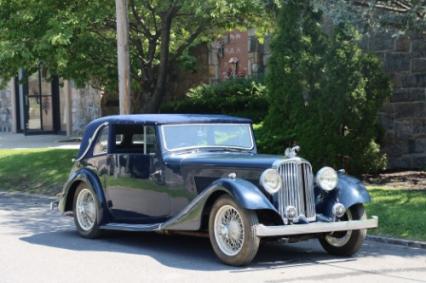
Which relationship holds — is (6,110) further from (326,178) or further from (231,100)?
(326,178)

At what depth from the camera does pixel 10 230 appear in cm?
1150

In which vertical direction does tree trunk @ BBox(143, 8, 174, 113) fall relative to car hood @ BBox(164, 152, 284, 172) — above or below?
above

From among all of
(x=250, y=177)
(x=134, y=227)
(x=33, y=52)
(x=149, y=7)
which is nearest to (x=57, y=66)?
(x=33, y=52)

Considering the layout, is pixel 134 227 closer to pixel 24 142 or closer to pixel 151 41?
pixel 151 41

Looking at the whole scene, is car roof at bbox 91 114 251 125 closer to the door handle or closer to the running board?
the door handle

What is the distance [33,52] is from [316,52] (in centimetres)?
557

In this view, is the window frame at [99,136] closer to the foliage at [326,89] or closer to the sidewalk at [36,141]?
the foliage at [326,89]

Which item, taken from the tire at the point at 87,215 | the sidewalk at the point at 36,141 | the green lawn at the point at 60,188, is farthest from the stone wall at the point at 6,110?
the tire at the point at 87,215

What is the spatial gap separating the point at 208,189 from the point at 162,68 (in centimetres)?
898

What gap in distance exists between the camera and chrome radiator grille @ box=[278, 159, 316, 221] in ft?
28.5

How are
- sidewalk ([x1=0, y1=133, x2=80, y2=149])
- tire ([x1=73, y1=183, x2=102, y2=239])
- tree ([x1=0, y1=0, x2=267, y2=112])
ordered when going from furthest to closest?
sidewalk ([x1=0, y1=133, x2=80, y2=149]), tree ([x1=0, y1=0, x2=267, y2=112]), tire ([x1=73, y1=183, x2=102, y2=239])

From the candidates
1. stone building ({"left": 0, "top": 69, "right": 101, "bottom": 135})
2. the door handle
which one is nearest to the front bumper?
the door handle

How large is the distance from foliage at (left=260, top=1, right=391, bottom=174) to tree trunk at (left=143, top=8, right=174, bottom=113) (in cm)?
278

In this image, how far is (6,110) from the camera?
3294 cm
